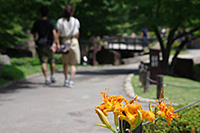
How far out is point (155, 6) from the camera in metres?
16.8

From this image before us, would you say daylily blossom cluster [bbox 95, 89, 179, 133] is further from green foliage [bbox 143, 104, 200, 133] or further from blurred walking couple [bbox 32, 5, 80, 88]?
blurred walking couple [bbox 32, 5, 80, 88]

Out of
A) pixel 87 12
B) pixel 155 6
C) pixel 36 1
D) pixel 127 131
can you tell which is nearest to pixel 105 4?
pixel 87 12

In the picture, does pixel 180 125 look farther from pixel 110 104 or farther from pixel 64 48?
pixel 64 48

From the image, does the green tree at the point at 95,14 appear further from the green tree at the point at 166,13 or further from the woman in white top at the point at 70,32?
the woman in white top at the point at 70,32

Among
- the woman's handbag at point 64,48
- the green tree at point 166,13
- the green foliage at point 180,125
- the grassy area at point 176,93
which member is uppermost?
the green tree at point 166,13

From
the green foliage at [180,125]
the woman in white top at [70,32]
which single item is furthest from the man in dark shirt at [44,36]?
the green foliage at [180,125]

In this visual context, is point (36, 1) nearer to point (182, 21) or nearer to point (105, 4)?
point (105, 4)

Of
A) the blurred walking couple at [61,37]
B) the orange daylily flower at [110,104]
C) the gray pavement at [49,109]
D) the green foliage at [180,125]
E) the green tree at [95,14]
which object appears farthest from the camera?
the green tree at [95,14]

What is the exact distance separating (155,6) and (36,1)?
7500 millimetres

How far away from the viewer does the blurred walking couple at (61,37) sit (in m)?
10.0

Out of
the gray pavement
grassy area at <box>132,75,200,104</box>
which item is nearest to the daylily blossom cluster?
the gray pavement

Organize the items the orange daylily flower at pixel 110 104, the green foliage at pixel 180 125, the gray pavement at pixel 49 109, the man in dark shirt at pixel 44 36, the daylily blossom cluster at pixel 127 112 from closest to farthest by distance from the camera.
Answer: the daylily blossom cluster at pixel 127 112, the orange daylily flower at pixel 110 104, the green foliage at pixel 180 125, the gray pavement at pixel 49 109, the man in dark shirt at pixel 44 36

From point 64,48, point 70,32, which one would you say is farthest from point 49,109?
point 70,32

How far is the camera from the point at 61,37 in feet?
34.0
